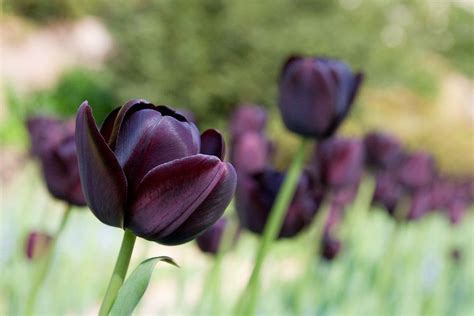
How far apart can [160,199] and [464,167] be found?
5.86 metres

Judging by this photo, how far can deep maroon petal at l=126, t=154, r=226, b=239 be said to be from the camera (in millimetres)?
401

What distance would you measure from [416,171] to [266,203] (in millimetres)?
973

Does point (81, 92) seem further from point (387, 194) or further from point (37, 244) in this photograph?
point (37, 244)

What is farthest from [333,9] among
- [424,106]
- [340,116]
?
[340,116]

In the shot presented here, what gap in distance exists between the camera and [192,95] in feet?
25.2

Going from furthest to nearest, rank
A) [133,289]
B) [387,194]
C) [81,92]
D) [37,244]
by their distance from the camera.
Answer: [81,92]
[387,194]
[37,244]
[133,289]

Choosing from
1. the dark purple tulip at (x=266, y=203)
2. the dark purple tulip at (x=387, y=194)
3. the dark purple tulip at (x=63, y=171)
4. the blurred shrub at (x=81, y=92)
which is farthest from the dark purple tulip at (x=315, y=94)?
the blurred shrub at (x=81, y=92)

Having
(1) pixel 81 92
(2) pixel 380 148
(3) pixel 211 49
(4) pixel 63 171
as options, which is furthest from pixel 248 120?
(3) pixel 211 49

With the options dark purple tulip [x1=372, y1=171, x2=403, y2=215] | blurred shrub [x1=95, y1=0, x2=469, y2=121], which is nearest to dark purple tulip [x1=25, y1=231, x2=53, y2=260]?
dark purple tulip [x1=372, y1=171, x2=403, y2=215]

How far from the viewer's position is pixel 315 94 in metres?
0.79

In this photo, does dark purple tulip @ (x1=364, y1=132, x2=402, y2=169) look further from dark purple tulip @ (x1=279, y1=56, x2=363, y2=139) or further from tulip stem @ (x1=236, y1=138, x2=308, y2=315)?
tulip stem @ (x1=236, y1=138, x2=308, y2=315)

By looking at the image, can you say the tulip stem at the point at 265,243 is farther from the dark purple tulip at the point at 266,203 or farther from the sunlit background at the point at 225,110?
the sunlit background at the point at 225,110

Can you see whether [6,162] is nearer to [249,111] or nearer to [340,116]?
[249,111]

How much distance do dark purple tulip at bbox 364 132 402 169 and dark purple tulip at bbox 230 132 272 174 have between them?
526 mm
